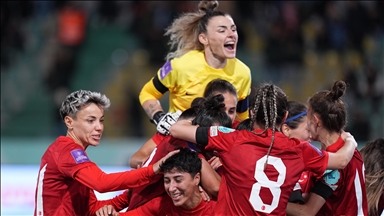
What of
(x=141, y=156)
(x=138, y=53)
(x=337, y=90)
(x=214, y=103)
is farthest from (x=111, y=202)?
(x=138, y=53)

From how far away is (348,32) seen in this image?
1147 cm

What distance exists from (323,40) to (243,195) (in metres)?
7.77

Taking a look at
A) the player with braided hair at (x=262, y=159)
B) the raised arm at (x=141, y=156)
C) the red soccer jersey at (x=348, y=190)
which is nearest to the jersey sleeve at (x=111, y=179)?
the player with braided hair at (x=262, y=159)

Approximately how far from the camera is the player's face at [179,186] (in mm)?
4203

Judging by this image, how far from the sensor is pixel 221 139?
164 inches

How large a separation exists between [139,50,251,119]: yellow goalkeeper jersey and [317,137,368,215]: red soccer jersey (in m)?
1.52

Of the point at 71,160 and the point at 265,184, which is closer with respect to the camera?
the point at 265,184

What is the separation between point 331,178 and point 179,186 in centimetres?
95

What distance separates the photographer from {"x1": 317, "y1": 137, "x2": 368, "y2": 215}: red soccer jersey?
4.38m

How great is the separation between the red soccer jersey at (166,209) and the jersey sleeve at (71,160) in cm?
41

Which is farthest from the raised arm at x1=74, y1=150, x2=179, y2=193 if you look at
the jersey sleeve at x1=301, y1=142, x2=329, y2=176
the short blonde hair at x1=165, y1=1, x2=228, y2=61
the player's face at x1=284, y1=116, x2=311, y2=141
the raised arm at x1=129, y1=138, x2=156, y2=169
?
the short blonde hair at x1=165, y1=1, x2=228, y2=61

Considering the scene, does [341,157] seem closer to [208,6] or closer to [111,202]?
A: [111,202]

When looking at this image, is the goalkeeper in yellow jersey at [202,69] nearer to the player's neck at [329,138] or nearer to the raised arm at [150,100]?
the raised arm at [150,100]

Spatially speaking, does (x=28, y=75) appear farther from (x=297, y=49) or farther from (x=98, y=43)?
(x=297, y=49)
